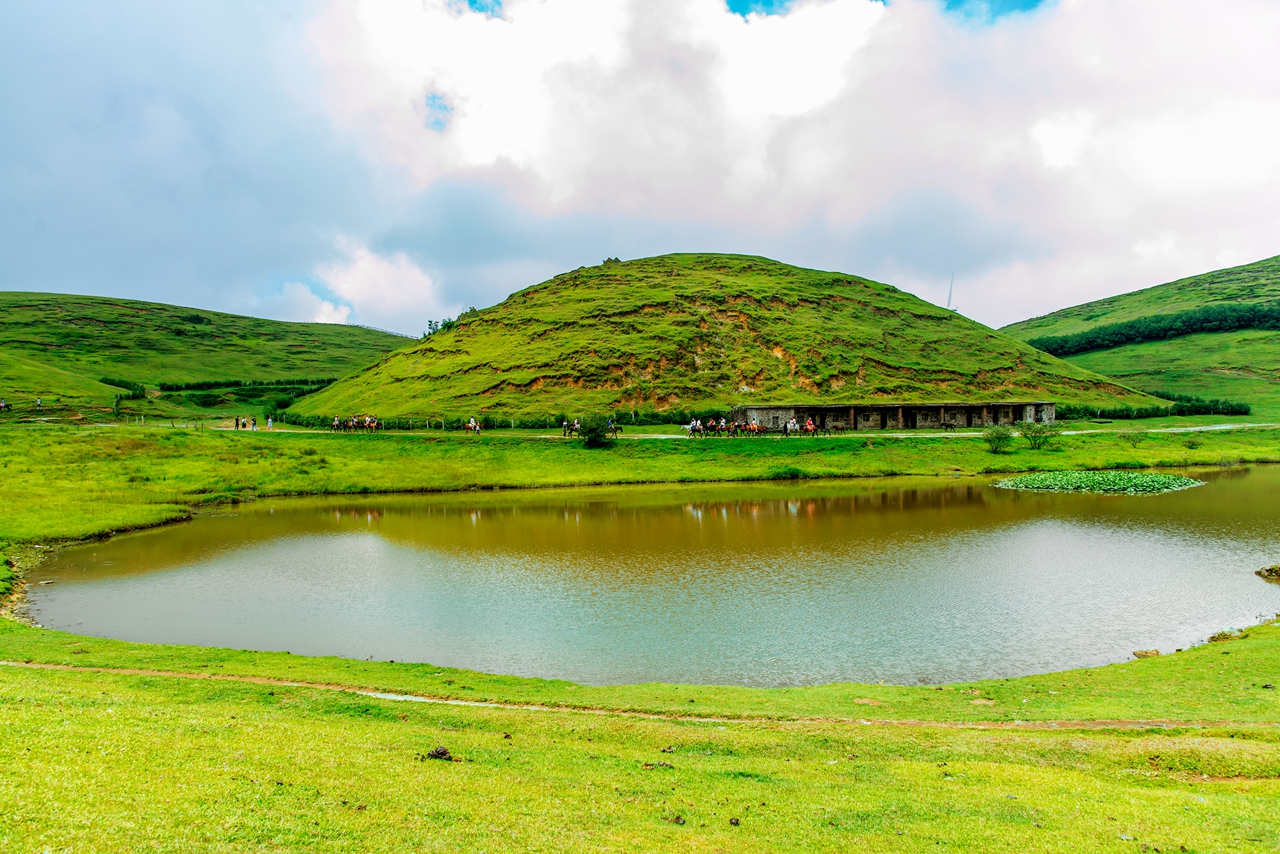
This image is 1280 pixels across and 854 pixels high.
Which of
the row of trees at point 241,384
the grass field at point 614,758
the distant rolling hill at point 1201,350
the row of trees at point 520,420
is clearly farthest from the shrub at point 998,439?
the row of trees at point 241,384

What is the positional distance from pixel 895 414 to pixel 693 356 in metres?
33.4

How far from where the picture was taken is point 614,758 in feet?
38.7

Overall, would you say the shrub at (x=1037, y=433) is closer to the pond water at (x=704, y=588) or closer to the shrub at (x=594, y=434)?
the pond water at (x=704, y=588)

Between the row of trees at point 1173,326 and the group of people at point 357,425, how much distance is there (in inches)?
7016

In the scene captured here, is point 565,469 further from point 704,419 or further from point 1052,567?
point 1052,567

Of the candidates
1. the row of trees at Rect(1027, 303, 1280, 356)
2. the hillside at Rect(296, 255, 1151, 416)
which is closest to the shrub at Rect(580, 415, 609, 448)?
the hillside at Rect(296, 255, 1151, 416)

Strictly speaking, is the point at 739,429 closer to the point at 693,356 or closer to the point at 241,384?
the point at 693,356

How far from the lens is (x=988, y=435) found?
71.9 meters

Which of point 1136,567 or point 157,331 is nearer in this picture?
point 1136,567

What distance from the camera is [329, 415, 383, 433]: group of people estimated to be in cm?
8288

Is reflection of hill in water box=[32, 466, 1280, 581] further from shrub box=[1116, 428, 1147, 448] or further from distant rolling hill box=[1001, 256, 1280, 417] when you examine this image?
distant rolling hill box=[1001, 256, 1280, 417]

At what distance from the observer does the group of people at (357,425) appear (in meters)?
82.9

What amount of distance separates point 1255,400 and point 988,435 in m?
79.9

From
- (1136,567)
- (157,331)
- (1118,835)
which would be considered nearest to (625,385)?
(1136,567)
